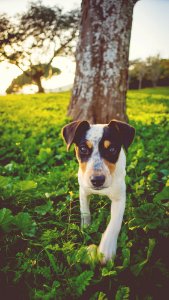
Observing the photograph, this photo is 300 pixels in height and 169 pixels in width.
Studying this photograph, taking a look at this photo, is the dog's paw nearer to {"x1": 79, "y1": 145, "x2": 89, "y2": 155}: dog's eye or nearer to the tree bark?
{"x1": 79, "y1": 145, "x2": 89, "y2": 155}: dog's eye

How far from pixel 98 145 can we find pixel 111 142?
15 cm

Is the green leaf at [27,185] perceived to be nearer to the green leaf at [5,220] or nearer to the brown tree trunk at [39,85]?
the green leaf at [5,220]

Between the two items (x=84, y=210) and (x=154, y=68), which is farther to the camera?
(x=154, y=68)

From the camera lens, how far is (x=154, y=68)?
1956 inches

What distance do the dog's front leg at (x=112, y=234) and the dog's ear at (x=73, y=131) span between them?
2.70 ft

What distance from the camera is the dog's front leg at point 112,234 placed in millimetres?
2637

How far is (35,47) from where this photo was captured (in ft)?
97.0

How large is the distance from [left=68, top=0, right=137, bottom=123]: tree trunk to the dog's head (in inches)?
151

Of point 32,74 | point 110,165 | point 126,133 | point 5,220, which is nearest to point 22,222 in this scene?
point 5,220

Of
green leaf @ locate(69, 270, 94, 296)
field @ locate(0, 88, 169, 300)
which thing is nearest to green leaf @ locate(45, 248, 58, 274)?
field @ locate(0, 88, 169, 300)

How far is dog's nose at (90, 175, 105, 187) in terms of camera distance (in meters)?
2.87

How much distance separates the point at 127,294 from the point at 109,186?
1122 millimetres

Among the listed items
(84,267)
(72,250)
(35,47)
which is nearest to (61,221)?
(72,250)

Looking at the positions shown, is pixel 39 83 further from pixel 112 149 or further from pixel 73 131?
pixel 112 149
